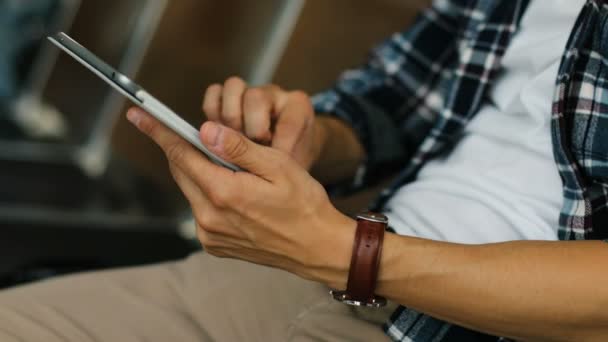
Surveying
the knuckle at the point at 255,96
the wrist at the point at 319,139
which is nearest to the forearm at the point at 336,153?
the wrist at the point at 319,139

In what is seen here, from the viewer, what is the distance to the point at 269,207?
1.90 ft

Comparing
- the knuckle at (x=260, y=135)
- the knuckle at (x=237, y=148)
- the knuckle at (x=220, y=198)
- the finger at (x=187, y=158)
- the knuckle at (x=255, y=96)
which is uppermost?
the knuckle at (x=255, y=96)

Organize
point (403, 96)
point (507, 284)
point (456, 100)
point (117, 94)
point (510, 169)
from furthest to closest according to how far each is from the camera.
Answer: point (117, 94) → point (403, 96) → point (456, 100) → point (510, 169) → point (507, 284)

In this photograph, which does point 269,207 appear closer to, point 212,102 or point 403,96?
point 212,102

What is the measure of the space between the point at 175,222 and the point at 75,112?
0.53 metres

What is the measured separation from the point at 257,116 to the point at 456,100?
288 millimetres

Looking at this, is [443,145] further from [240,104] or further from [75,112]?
[75,112]

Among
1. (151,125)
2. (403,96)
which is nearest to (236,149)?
(151,125)

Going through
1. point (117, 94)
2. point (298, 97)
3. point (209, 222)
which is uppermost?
point (298, 97)

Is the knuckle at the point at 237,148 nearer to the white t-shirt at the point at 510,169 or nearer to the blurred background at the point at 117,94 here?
the white t-shirt at the point at 510,169

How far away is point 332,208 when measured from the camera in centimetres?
59

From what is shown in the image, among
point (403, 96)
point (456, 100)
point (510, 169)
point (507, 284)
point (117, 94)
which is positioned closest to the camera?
point (507, 284)

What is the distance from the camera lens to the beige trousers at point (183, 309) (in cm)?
71

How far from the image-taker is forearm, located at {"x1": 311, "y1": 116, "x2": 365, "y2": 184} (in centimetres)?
91
